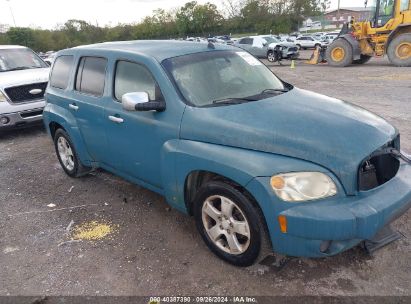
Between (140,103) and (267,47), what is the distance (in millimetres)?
20277

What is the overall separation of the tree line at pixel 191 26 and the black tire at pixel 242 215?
59931mm

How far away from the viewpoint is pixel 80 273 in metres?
3.13

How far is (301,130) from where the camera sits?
2.72m

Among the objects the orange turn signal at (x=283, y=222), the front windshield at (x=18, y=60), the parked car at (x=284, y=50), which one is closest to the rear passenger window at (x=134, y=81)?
the orange turn signal at (x=283, y=222)

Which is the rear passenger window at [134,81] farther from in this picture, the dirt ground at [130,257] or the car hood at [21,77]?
the car hood at [21,77]

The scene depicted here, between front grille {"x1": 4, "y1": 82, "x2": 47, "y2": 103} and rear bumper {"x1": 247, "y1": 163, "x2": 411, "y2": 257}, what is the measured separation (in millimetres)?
6590

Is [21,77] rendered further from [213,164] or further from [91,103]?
[213,164]

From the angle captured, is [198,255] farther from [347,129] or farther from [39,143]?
[39,143]

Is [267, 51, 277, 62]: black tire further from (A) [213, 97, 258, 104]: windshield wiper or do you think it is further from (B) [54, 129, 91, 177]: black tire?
(A) [213, 97, 258, 104]: windshield wiper

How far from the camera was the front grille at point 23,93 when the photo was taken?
7402mm

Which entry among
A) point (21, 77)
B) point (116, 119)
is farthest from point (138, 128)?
point (21, 77)

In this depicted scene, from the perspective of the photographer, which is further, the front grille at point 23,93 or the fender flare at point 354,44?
the fender flare at point 354,44

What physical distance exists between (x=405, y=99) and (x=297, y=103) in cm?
721

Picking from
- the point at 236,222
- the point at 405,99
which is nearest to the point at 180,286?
the point at 236,222
